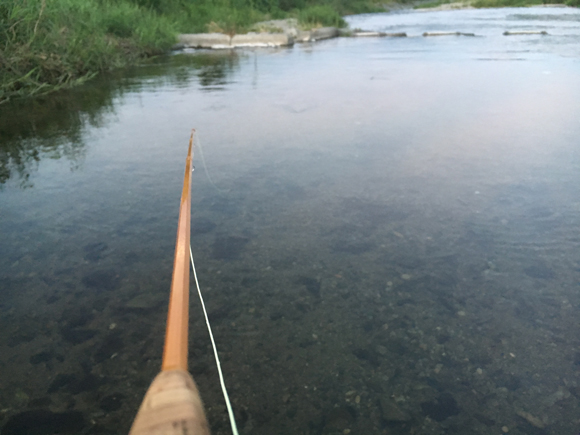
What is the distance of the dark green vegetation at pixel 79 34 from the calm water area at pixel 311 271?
1692 millimetres

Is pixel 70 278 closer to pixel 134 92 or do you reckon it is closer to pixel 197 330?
pixel 197 330

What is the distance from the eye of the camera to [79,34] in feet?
26.2

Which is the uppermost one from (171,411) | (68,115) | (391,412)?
(171,411)

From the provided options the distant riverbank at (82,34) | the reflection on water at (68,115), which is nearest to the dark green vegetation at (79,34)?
the distant riverbank at (82,34)

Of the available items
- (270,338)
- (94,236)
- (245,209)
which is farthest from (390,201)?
(94,236)

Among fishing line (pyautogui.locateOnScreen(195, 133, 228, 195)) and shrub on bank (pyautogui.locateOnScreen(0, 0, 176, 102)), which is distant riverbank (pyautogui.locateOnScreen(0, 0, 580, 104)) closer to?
shrub on bank (pyautogui.locateOnScreen(0, 0, 176, 102))

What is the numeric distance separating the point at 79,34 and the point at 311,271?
783cm

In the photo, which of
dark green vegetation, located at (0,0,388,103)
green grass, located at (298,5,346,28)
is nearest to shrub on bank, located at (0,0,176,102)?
dark green vegetation, located at (0,0,388,103)

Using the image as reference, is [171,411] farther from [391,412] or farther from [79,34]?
[79,34]

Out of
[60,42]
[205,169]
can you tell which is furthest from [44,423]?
[60,42]

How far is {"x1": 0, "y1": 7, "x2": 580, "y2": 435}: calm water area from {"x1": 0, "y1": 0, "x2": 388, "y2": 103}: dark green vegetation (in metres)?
1.69

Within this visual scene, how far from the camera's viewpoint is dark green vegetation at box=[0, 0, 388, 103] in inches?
228

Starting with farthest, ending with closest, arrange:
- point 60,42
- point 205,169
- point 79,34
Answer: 1. point 79,34
2. point 60,42
3. point 205,169

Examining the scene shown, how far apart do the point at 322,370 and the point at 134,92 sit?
622 centimetres
